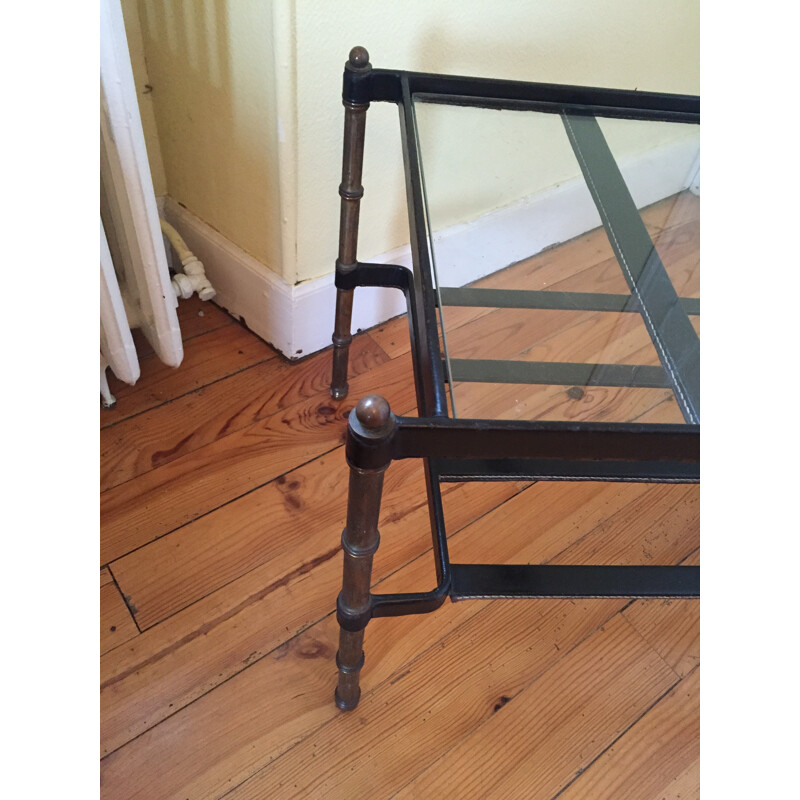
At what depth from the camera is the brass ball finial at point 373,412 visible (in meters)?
0.45

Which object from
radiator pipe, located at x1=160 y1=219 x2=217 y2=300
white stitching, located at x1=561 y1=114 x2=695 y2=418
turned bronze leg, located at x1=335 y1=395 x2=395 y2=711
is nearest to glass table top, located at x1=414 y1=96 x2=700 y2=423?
white stitching, located at x1=561 y1=114 x2=695 y2=418

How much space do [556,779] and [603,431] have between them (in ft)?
1.68

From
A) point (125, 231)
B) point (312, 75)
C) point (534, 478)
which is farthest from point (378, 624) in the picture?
point (312, 75)

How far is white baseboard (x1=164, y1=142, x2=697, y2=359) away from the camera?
81 cm

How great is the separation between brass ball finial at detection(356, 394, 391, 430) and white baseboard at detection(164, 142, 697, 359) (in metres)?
0.32

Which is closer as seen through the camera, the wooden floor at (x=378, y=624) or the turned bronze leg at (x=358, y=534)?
the turned bronze leg at (x=358, y=534)

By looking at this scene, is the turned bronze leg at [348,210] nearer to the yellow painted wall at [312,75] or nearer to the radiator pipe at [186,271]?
the yellow painted wall at [312,75]

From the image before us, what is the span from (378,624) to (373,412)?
0.53 metres

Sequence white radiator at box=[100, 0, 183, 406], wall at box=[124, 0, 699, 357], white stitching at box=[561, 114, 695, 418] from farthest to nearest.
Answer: wall at box=[124, 0, 699, 357], white radiator at box=[100, 0, 183, 406], white stitching at box=[561, 114, 695, 418]

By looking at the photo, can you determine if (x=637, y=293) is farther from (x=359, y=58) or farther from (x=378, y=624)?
(x=378, y=624)

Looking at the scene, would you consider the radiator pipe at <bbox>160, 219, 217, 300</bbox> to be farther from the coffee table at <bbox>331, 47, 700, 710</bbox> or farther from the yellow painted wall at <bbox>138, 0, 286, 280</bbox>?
the coffee table at <bbox>331, 47, 700, 710</bbox>

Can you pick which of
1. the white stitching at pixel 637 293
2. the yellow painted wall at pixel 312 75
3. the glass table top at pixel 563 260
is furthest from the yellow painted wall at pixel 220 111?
the white stitching at pixel 637 293

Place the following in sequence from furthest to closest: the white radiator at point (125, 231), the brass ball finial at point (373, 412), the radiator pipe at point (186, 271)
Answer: the radiator pipe at point (186, 271) < the white radiator at point (125, 231) < the brass ball finial at point (373, 412)
